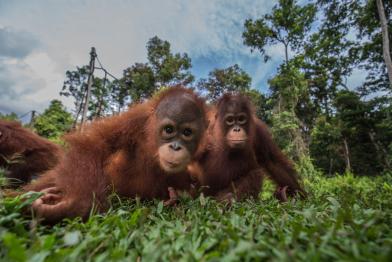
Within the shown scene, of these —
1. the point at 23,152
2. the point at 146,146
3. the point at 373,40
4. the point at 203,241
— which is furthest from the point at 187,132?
the point at 373,40

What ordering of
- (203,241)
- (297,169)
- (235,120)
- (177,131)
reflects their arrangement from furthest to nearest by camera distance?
(297,169), (235,120), (177,131), (203,241)

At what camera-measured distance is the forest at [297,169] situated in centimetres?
102

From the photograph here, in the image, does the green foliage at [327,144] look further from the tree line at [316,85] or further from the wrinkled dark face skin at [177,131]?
the wrinkled dark face skin at [177,131]

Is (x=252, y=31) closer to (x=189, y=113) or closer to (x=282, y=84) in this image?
(x=282, y=84)

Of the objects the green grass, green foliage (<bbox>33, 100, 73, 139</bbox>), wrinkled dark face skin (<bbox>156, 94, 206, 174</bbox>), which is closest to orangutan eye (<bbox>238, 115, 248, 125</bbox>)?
wrinkled dark face skin (<bbox>156, 94, 206, 174</bbox>)

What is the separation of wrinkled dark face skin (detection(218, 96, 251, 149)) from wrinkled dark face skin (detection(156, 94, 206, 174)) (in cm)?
87

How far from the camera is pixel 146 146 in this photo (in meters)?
2.51

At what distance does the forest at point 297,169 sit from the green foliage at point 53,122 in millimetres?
113

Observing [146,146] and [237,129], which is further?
[237,129]

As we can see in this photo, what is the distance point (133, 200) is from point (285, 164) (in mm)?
2355

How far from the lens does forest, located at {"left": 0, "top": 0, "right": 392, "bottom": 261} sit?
1022 mm

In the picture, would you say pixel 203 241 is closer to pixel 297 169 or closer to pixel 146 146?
pixel 146 146

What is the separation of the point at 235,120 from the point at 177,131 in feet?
4.18

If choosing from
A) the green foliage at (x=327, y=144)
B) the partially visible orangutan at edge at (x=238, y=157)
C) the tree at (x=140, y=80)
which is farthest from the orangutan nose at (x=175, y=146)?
the tree at (x=140, y=80)
